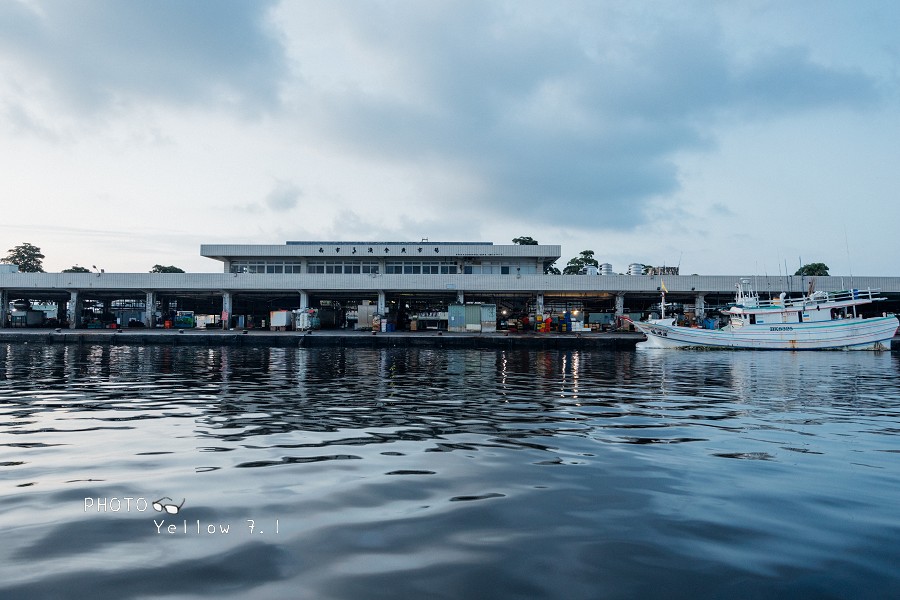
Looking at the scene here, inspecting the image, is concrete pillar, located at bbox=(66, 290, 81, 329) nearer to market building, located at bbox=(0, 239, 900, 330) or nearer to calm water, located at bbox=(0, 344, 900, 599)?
market building, located at bbox=(0, 239, 900, 330)

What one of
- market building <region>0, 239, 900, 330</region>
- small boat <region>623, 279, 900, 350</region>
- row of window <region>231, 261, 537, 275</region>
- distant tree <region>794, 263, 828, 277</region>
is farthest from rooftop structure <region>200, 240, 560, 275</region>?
distant tree <region>794, 263, 828, 277</region>

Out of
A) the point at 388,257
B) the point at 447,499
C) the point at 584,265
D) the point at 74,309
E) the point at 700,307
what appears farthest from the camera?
the point at 584,265

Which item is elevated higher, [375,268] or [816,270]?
[816,270]

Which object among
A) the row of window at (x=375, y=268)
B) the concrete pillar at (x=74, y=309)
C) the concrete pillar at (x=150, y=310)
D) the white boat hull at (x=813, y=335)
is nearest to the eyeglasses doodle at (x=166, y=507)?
the white boat hull at (x=813, y=335)

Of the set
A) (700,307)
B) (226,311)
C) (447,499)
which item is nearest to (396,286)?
(226,311)

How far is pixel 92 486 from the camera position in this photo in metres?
7.04

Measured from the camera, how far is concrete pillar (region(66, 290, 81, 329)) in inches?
2420

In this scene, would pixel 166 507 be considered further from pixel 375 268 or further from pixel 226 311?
pixel 375 268

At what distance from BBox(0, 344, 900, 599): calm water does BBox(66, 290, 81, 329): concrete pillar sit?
57150 mm

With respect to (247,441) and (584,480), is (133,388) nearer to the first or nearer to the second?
(247,441)

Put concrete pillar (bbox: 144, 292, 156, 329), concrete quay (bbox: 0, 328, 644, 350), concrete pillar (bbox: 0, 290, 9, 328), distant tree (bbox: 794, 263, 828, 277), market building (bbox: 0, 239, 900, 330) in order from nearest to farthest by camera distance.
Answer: concrete quay (bbox: 0, 328, 644, 350)
market building (bbox: 0, 239, 900, 330)
concrete pillar (bbox: 144, 292, 156, 329)
concrete pillar (bbox: 0, 290, 9, 328)
distant tree (bbox: 794, 263, 828, 277)

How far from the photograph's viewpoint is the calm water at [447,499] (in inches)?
178

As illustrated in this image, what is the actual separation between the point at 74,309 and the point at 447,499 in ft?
241

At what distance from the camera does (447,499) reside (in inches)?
259
